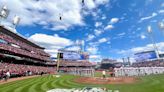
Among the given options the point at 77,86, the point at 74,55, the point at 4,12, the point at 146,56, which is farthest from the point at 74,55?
the point at 77,86

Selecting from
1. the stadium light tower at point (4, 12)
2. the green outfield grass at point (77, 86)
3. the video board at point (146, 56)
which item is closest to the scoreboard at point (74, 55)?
the video board at point (146, 56)

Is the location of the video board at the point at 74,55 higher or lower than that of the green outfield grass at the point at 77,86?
→ higher

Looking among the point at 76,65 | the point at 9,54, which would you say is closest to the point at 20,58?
the point at 9,54

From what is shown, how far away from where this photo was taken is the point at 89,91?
13766 mm

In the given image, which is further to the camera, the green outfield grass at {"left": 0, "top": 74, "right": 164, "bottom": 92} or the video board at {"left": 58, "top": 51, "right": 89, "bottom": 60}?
the video board at {"left": 58, "top": 51, "right": 89, "bottom": 60}

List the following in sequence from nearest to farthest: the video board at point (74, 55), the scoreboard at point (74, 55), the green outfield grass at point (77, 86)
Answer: the green outfield grass at point (77, 86) < the scoreboard at point (74, 55) < the video board at point (74, 55)

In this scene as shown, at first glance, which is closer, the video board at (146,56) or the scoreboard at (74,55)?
the video board at (146,56)

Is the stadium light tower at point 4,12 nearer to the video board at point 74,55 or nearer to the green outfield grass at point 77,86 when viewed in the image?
the green outfield grass at point 77,86

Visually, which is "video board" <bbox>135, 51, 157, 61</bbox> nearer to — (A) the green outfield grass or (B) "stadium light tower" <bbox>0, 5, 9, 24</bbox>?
(A) the green outfield grass

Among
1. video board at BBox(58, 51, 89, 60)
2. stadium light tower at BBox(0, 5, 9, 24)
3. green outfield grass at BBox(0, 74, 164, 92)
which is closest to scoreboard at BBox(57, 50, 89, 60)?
video board at BBox(58, 51, 89, 60)

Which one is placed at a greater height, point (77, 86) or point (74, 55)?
point (74, 55)

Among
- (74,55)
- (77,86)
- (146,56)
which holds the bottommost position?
(77,86)

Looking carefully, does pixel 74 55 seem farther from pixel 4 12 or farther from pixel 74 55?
pixel 4 12

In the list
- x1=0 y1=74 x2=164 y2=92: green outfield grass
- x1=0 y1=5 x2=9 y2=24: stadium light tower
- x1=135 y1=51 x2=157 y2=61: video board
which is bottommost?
x1=0 y1=74 x2=164 y2=92: green outfield grass
